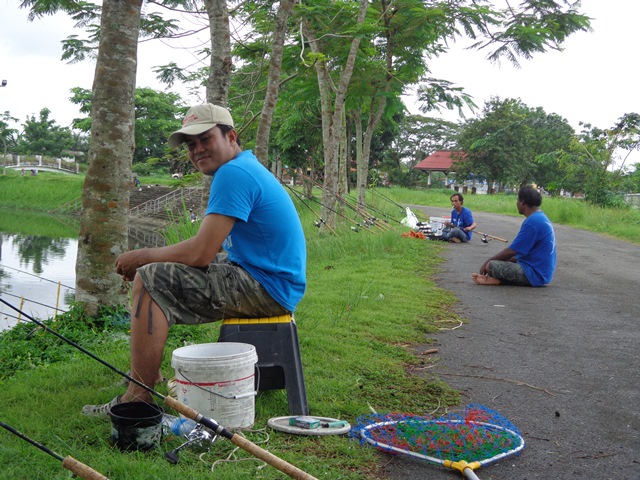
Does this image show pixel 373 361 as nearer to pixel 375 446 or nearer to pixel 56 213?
pixel 375 446

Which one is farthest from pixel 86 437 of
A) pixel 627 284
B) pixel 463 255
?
pixel 463 255

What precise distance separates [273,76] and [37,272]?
13000 millimetres

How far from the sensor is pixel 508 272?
8875 mm

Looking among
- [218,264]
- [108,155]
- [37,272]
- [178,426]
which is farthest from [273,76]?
[37,272]

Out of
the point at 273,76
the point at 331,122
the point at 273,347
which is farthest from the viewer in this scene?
the point at 331,122

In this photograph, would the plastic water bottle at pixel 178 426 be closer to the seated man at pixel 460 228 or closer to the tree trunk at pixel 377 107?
the tree trunk at pixel 377 107

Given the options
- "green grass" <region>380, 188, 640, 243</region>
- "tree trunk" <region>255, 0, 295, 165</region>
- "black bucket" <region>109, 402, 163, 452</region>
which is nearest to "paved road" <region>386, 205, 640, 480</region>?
"black bucket" <region>109, 402, 163, 452</region>

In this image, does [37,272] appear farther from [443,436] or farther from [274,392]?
[443,436]

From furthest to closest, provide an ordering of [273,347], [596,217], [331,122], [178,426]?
[596,217], [331,122], [273,347], [178,426]

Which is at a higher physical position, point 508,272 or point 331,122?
point 331,122

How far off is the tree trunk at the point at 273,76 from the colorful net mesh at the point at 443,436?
5.61 metres

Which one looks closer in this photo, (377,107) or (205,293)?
(205,293)

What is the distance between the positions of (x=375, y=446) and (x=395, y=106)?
13320 mm

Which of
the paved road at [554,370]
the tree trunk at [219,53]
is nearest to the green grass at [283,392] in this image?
the paved road at [554,370]
